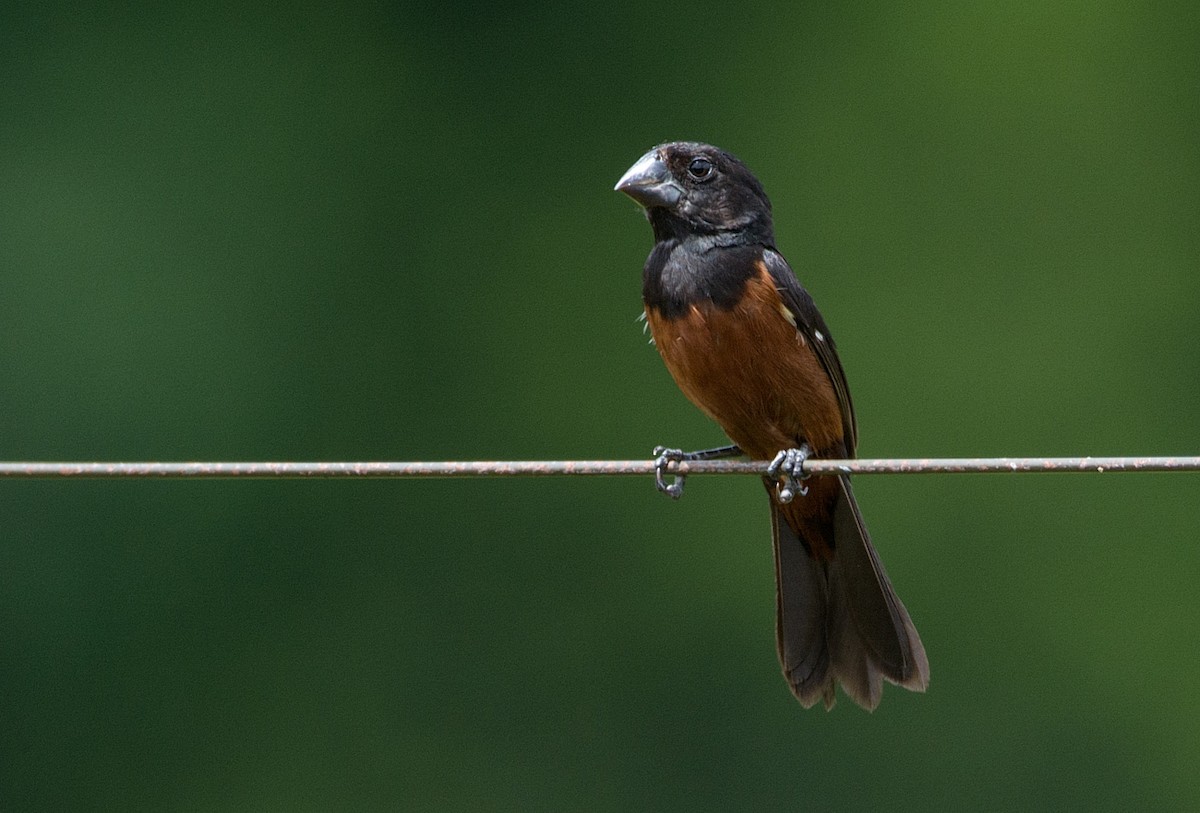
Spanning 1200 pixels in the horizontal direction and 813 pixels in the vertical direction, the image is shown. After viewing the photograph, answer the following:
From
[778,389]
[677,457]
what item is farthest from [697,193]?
[677,457]

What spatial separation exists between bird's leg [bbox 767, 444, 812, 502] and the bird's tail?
130mm

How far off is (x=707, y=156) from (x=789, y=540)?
1.01m

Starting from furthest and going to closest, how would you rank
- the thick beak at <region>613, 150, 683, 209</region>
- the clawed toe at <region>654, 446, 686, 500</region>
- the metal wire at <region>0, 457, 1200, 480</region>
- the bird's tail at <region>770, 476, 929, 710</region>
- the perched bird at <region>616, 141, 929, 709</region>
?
the thick beak at <region>613, 150, 683, 209</region>
the bird's tail at <region>770, 476, 929, 710</region>
the perched bird at <region>616, 141, 929, 709</region>
the clawed toe at <region>654, 446, 686, 500</region>
the metal wire at <region>0, 457, 1200, 480</region>

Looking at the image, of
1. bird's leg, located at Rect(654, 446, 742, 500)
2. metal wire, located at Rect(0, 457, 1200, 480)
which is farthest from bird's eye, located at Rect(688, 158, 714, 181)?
metal wire, located at Rect(0, 457, 1200, 480)

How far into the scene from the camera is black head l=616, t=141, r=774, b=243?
3.55 meters

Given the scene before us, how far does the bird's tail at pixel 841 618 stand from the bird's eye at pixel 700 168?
0.85m

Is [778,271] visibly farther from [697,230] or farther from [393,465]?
[393,465]

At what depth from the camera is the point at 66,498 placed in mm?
5582

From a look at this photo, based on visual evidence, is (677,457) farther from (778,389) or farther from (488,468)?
(488,468)

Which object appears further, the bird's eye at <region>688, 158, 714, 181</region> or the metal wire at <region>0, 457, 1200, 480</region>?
the bird's eye at <region>688, 158, 714, 181</region>

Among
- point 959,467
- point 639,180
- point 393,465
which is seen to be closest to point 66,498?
point 639,180

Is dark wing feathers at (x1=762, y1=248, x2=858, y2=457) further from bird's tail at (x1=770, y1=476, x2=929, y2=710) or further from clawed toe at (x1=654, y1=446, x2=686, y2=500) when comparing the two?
clawed toe at (x1=654, y1=446, x2=686, y2=500)

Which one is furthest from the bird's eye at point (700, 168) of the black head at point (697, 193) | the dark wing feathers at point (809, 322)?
the dark wing feathers at point (809, 322)

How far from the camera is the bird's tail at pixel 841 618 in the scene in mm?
3455
